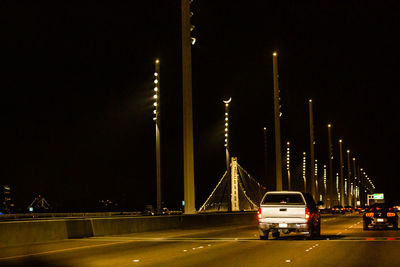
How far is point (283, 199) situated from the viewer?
26844 millimetres

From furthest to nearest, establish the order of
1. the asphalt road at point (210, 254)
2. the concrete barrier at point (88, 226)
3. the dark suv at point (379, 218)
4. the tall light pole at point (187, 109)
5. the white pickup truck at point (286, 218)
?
the dark suv at point (379, 218) → the tall light pole at point (187, 109) → the white pickup truck at point (286, 218) → the concrete barrier at point (88, 226) → the asphalt road at point (210, 254)

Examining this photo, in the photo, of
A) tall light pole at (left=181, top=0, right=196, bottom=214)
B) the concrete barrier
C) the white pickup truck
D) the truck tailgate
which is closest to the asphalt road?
the concrete barrier

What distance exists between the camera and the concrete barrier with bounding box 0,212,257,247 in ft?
78.0

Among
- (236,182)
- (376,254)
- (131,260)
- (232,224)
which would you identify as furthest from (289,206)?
(236,182)

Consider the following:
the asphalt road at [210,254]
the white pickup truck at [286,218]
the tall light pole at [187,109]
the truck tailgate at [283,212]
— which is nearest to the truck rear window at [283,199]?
the white pickup truck at [286,218]

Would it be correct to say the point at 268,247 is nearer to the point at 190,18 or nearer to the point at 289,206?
the point at 289,206

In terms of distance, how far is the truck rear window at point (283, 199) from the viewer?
2583 cm

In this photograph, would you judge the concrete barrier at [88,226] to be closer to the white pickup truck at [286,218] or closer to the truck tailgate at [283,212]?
the white pickup truck at [286,218]

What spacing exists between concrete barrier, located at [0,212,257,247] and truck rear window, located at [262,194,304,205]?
8031 mm

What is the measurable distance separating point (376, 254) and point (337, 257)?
1.58 meters

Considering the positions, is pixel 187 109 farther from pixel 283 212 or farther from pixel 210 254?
pixel 210 254

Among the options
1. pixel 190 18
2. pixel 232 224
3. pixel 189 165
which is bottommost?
pixel 232 224

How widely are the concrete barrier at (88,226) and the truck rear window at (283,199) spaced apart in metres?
8.03

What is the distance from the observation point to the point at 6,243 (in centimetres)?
2316
